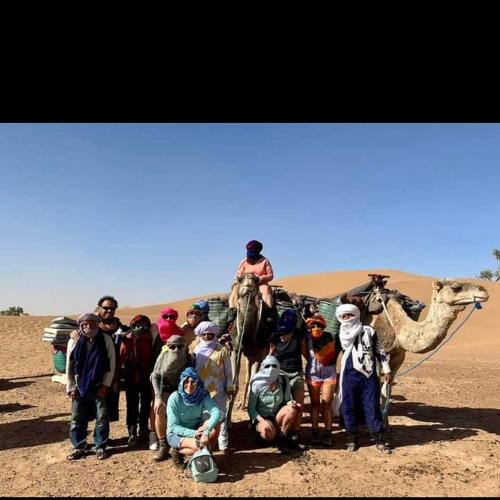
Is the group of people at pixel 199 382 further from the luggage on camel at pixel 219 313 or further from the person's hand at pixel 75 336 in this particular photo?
the luggage on camel at pixel 219 313

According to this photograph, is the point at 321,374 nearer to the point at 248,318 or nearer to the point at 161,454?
the point at 248,318

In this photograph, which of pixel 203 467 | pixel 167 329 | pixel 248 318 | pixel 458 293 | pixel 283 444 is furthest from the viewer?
pixel 248 318

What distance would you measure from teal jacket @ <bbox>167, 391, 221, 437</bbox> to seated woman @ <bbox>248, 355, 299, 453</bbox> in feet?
2.54

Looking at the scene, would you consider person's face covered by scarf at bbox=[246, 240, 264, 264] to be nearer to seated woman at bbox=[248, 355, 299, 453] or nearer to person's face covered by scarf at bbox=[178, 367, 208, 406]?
seated woman at bbox=[248, 355, 299, 453]

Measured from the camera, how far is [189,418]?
4988 millimetres

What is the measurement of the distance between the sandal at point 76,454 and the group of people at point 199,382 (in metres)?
0.01

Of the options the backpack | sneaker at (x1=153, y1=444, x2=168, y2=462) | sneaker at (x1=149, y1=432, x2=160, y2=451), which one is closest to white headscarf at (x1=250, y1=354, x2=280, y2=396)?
the backpack

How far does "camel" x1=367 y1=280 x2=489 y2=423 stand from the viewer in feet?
22.1

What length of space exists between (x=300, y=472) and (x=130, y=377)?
2.52 metres

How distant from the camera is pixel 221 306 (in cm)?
762

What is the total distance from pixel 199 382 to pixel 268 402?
43.9 inches

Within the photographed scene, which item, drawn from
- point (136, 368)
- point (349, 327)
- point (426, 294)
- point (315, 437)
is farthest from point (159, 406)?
point (426, 294)
